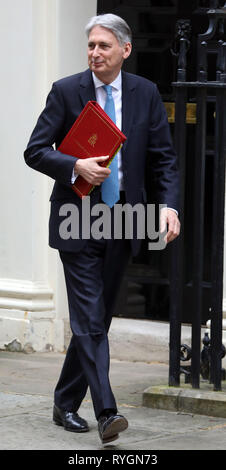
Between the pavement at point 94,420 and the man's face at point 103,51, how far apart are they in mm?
1731

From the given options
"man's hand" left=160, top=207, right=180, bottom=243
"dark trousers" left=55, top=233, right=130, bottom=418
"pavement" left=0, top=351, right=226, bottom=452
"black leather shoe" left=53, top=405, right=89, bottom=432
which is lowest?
"pavement" left=0, top=351, right=226, bottom=452

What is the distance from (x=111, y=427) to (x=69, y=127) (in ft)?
4.73

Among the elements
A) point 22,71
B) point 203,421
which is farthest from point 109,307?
point 22,71

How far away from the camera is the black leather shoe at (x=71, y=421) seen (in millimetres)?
5484

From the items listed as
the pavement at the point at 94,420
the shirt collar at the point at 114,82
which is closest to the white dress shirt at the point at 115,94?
the shirt collar at the point at 114,82

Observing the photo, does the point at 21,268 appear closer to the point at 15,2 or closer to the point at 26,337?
the point at 26,337

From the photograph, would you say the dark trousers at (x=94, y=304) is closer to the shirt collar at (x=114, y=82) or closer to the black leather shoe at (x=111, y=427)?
the black leather shoe at (x=111, y=427)

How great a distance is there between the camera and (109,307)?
5.44 metres

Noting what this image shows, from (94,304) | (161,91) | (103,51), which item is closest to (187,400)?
(94,304)

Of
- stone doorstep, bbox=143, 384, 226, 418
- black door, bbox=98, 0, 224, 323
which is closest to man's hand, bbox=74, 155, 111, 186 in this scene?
stone doorstep, bbox=143, 384, 226, 418

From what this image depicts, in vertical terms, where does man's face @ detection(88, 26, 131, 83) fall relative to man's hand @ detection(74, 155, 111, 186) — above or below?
above

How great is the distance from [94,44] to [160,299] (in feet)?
9.85

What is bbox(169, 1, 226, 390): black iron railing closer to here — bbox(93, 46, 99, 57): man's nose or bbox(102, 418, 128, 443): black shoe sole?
bbox(93, 46, 99, 57): man's nose

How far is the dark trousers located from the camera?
511 centimetres
